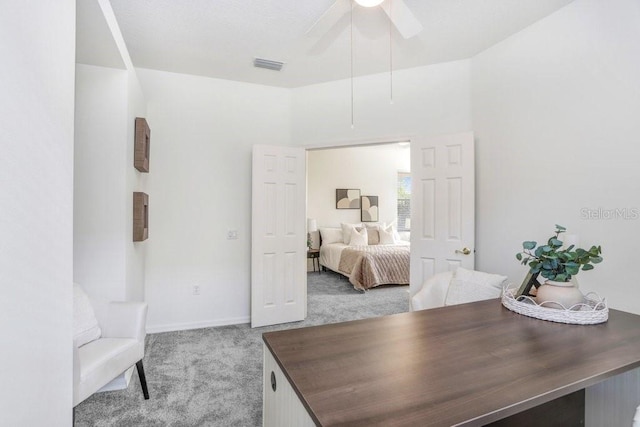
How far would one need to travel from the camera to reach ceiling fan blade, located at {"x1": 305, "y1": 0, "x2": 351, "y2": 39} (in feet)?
7.58

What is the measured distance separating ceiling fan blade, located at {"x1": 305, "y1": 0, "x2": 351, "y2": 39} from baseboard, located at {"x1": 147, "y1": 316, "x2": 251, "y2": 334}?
3.00m

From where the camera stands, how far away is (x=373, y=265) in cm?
532

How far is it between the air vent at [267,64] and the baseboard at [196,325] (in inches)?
108

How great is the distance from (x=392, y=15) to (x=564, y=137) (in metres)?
1.55

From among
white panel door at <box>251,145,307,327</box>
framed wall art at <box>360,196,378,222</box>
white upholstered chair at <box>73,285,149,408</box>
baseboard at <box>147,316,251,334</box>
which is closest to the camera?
white upholstered chair at <box>73,285,149,408</box>

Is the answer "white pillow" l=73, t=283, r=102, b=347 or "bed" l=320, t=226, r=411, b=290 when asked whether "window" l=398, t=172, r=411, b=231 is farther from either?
"white pillow" l=73, t=283, r=102, b=347

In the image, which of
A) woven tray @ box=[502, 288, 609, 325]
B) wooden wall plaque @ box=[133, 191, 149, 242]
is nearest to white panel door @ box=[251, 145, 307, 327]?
wooden wall plaque @ box=[133, 191, 149, 242]

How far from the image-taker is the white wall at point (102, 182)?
2385mm

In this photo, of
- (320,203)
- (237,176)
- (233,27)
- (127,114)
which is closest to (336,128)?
(237,176)

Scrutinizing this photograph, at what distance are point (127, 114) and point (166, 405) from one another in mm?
2064

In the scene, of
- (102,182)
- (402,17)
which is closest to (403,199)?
(402,17)

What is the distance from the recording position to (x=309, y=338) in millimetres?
1266

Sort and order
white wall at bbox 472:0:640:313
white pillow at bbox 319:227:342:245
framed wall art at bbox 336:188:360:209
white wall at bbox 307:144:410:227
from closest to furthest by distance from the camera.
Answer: white wall at bbox 472:0:640:313 < white pillow at bbox 319:227:342:245 < white wall at bbox 307:144:410:227 < framed wall art at bbox 336:188:360:209

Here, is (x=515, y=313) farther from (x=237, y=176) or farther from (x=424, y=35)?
(x=237, y=176)
